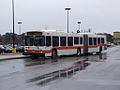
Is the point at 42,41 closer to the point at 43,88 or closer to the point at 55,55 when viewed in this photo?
the point at 55,55

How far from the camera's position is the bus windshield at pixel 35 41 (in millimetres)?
36062

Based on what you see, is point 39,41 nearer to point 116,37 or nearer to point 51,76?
point 51,76

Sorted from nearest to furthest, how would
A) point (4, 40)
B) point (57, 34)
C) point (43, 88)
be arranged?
point (43, 88)
point (57, 34)
point (4, 40)

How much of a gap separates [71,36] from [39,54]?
23.7ft

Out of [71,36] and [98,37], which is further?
[98,37]

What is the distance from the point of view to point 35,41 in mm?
36156

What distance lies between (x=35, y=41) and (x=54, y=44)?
2246mm

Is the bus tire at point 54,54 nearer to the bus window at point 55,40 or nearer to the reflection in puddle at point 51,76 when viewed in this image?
the bus window at point 55,40

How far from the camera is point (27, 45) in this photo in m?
36.6

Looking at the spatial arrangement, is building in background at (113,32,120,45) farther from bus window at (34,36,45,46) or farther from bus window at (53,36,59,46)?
bus window at (34,36,45,46)

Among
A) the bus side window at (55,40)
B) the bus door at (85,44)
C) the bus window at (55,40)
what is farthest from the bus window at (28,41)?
the bus door at (85,44)

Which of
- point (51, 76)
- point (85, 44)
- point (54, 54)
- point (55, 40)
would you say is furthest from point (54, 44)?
point (51, 76)

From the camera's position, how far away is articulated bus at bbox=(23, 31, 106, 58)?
36094mm

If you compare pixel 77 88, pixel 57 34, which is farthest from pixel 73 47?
pixel 77 88
